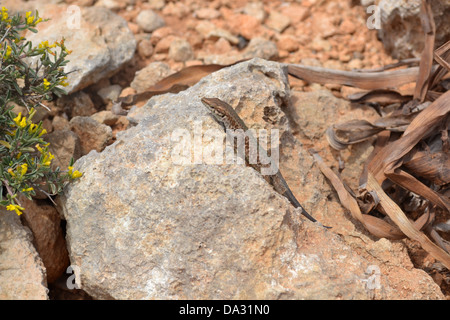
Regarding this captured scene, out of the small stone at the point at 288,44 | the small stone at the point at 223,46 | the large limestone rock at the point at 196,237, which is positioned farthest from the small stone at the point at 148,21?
the large limestone rock at the point at 196,237

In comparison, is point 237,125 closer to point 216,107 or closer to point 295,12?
point 216,107

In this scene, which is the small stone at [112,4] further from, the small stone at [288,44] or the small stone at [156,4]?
the small stone at [288,44]

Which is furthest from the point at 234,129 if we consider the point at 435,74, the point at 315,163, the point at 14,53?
the point at 435,74

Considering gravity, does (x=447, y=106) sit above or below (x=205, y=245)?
above

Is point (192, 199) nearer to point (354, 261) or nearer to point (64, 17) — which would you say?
point (354, 261)

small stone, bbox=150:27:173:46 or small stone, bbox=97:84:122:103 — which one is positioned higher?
small stone, bbox=150:27:173:46

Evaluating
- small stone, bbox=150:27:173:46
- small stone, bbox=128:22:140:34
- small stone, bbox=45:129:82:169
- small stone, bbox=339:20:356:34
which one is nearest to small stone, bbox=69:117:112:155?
small stone, bbox=45:129:82:169

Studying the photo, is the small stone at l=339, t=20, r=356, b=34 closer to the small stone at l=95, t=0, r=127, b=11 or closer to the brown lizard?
the small stone at l=95, t=0, r=127, b=11
